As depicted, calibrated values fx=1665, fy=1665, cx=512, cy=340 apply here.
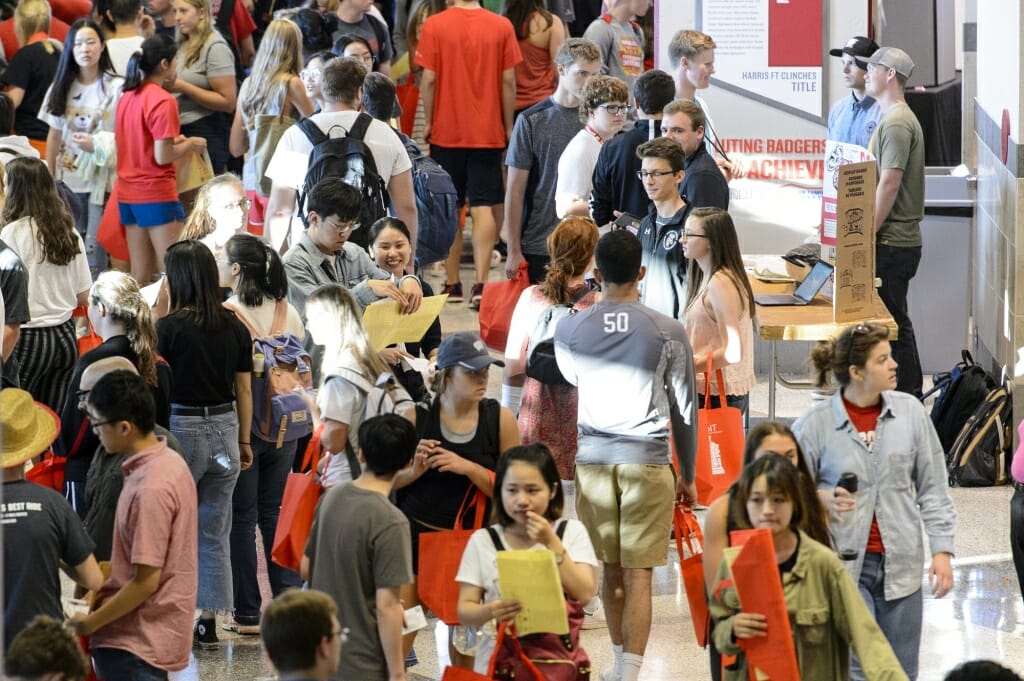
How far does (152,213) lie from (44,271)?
2341 mm

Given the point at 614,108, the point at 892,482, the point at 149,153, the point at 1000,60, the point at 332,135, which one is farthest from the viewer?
the point at 149,153

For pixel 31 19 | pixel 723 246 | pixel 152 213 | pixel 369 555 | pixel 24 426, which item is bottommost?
pixel 369 555

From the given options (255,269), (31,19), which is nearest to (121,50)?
(31,19)

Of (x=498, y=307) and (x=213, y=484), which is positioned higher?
(x=498, y=307)

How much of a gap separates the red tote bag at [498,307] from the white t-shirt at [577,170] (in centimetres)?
98

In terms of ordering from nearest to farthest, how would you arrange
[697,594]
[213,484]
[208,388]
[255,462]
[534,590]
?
[534,590]
[697,594]
[208,388]
[213,484]
[255,462]

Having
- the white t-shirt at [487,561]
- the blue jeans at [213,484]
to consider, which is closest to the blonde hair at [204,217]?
the blue jeans at [213,484]

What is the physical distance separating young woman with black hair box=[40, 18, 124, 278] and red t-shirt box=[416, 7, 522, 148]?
1.97m

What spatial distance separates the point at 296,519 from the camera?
4957mm

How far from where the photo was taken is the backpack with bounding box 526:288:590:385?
5.77 metres

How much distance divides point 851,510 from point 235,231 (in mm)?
2955

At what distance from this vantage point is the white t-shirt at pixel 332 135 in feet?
22.8

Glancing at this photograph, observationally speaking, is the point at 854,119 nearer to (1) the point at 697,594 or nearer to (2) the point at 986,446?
(2) the point at 986,446

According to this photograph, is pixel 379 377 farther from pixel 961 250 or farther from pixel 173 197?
pixel 961 250
